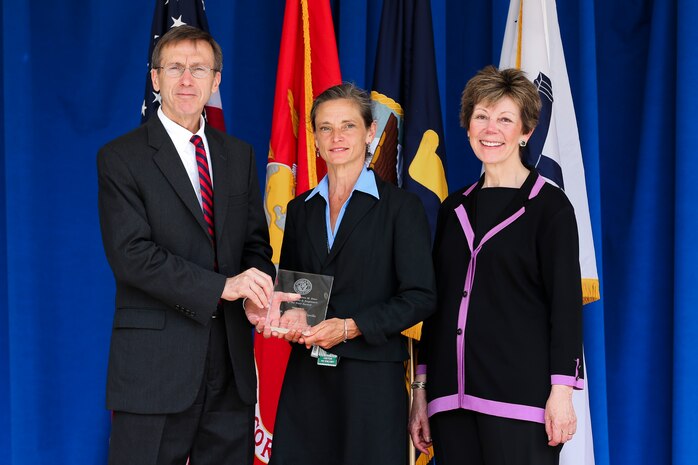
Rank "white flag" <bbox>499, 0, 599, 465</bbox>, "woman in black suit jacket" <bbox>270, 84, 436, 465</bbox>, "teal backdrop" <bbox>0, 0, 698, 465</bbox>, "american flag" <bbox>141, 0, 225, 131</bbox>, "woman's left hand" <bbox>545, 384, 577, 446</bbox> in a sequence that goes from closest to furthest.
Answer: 1. "woman's left hand" <bbox>545, 384, 577, 446</bbox>
2. "woman in black suit jacket" <bbox>270, 84, 436, 465</bbox>
3. "white flag" <bbox>499, 0, 599, 465</bbox>
4. "american flag" <bbox>141, 0, 225, 131</bbox>
5. "teal backdrop" <bbox>0, 0, 698, 465</bbox>

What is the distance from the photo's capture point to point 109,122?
3.73 meters

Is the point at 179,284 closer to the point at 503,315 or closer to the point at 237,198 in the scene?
the point at 237,198

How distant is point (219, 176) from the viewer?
220cm

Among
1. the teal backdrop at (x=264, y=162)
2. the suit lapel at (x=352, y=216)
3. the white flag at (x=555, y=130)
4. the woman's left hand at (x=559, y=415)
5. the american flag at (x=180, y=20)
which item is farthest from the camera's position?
the teal backdrop at (x=264, y=162)

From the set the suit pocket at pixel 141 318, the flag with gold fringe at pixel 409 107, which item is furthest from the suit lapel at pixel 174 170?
the flag with gold fringe at pixel 409 107

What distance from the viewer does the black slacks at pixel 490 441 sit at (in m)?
2.03

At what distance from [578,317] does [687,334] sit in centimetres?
162

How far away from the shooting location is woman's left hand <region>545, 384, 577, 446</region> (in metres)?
2.01

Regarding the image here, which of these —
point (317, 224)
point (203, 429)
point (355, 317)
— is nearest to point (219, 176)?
point (317, 224)

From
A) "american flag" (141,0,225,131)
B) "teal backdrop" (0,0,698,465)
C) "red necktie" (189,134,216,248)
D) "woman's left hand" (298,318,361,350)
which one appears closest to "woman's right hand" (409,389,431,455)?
"woman's left hand" (298,318,361,350)

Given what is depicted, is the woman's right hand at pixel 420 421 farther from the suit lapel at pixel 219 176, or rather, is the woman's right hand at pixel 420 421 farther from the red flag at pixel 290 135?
the red flag at pixel 290 135

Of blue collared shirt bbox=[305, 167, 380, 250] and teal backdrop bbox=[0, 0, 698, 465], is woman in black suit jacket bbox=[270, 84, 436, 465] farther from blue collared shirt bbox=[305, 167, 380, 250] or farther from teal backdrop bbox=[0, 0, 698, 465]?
teal backdrop bbox=[0, 0, 698, 465]

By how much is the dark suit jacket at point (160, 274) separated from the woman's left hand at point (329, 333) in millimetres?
212

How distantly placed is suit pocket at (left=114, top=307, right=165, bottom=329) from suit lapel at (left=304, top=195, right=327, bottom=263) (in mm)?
487
